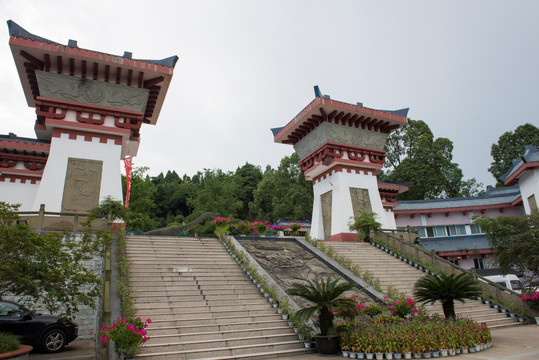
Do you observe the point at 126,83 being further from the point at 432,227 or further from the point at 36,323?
the point at 432,227

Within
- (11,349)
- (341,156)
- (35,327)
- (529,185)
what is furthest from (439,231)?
(11,349)

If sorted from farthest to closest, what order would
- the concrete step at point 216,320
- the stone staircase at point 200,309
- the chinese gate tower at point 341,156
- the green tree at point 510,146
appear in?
the green tree at point 510,146
the chinese gate tower at point 341,156
the concrete step at point 216,320
the stone staircase at point 200,309

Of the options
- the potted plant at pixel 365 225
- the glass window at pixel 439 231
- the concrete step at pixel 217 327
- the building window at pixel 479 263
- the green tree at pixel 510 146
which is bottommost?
the concrete step at pixel 217 327

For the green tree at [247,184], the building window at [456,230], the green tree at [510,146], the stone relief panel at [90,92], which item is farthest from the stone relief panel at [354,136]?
the green tree at [247,184]

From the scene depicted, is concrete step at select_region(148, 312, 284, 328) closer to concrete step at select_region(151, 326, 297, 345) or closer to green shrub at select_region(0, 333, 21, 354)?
concrete step at select_region(151, 326, 297, 345)

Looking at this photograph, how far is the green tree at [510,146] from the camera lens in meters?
35.0

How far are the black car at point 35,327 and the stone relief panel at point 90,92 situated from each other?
10170 mm

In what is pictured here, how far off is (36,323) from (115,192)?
7782 mm

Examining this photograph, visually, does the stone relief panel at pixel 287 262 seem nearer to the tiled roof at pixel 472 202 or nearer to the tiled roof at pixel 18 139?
the tiled roof at pixel 18 139

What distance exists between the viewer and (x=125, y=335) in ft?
19.6

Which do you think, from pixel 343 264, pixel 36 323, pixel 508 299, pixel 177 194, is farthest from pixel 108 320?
pixel 177 194

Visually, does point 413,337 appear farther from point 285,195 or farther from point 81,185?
point 285,195

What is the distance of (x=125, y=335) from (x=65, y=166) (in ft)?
35.3

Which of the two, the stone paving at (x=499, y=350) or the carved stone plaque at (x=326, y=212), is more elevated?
the carved stone plaque at (x=326, y=212)
